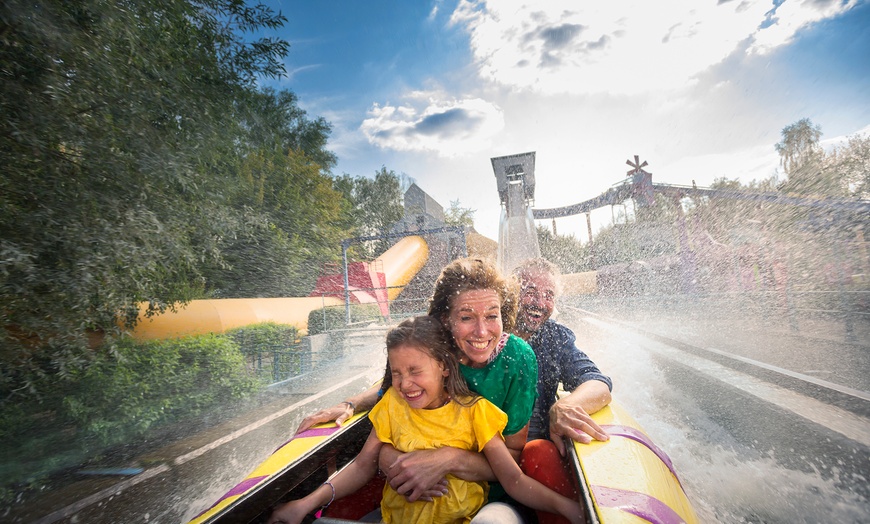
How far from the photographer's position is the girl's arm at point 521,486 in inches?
57.1

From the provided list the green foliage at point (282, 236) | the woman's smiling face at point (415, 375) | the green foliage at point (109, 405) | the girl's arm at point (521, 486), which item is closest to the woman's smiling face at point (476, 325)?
the woman's smiling face at point (415, 375)

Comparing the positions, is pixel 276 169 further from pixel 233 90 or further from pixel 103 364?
pixel 103 364

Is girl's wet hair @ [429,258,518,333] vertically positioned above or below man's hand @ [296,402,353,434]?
above

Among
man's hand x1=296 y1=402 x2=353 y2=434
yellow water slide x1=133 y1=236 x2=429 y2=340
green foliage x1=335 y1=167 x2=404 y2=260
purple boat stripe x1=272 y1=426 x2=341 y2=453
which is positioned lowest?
purple boat stripe x1=272 y1=426 x2=341 y2=453

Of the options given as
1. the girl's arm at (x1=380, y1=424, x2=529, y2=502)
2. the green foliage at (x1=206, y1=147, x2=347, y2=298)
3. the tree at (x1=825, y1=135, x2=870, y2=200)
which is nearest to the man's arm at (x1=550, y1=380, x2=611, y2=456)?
the girl's arm at (x1=380, y1=424, x2=529, y2=502)

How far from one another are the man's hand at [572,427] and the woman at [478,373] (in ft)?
0.55

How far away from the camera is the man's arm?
5.76 ft

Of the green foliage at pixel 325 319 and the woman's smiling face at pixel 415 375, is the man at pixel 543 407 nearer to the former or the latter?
the woman's smiling face at pixel 415 375

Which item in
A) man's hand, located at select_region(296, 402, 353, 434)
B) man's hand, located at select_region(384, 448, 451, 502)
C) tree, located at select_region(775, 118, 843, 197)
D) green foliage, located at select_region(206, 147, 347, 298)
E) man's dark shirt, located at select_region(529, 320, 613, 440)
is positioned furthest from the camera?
tree, located at select_region(775, 118, 843, 197)

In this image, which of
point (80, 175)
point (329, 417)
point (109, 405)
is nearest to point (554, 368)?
point (329, 417)

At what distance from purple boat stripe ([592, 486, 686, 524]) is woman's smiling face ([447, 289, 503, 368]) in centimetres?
64

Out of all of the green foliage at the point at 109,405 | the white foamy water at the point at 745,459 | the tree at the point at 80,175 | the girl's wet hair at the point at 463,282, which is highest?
the tree at the point at 80,175

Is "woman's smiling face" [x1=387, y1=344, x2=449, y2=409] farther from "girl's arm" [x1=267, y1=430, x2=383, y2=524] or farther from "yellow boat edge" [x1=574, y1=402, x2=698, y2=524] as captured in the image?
"yellow boat edge" [x1=574, y1=402, x2=698, y2=524]

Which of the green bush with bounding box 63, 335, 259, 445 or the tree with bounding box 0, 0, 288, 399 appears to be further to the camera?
the green bush with bounding box 63, 335, 259, 445
